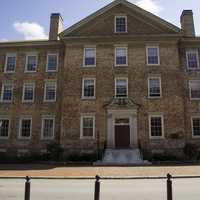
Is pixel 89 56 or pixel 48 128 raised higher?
pixel 89 56

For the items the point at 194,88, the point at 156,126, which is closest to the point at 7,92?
the point at 156,126

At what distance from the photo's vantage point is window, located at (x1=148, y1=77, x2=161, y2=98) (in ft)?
86.1

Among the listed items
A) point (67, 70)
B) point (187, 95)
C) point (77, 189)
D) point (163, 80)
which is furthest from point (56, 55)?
point (77, 189)

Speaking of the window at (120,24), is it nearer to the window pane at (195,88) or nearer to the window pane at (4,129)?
the window pane at (195,88)

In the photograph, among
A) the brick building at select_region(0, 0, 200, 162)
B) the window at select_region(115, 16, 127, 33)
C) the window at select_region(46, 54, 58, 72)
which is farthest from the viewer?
the window at select_region(46, 54, 58, 72)

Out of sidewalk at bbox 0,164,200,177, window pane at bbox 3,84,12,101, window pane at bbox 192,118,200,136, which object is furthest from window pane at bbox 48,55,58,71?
window pane at bbox 192,118,200,136

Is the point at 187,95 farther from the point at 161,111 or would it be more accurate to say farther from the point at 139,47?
Answer: the point at 139,47

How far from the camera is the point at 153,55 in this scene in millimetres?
27281

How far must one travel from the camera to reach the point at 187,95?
88.4ft

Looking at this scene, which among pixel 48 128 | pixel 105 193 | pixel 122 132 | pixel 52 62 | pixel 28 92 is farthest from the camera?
pixel 52 62

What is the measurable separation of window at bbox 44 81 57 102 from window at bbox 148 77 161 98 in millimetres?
9506

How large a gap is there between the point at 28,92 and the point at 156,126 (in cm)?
1329

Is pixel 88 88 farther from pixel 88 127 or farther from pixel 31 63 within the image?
pixel 31 63

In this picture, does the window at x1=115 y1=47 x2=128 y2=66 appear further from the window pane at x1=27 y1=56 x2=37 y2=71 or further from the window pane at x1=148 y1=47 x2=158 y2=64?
the window pane at x1=27 y1=56 x2=37 y2=71
